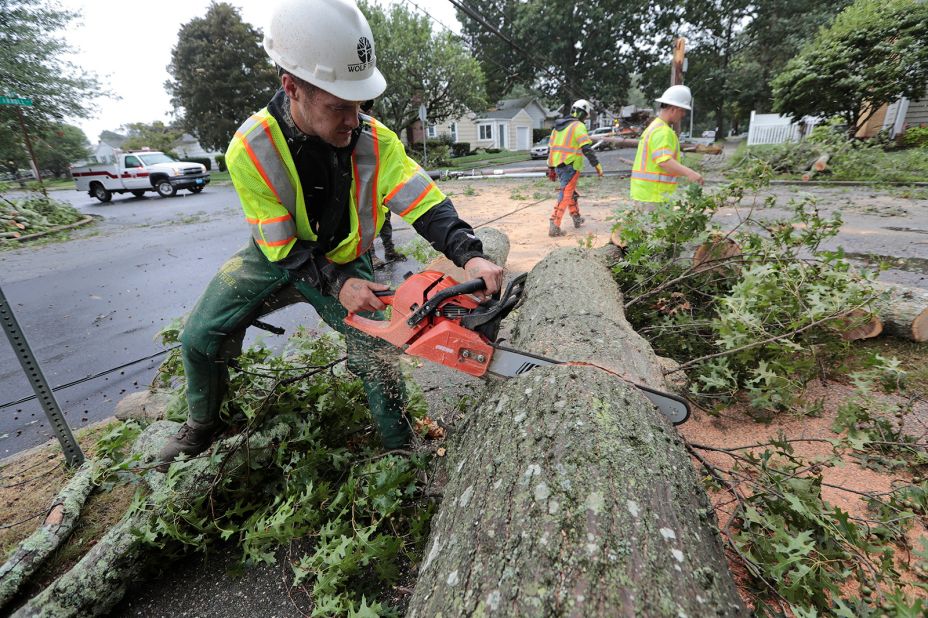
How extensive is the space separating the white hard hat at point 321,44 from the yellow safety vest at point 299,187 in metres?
0.24

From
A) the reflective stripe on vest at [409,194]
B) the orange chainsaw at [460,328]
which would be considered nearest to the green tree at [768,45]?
the reflective stripe on vest at [409,194]

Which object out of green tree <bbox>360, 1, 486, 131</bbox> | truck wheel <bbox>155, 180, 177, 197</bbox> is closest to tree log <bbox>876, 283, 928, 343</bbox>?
truck wheel <bbox>155, 180, 177, 197</bbox>

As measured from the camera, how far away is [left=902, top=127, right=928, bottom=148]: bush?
13492 mm

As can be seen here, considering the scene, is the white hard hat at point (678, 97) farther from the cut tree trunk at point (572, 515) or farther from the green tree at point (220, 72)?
the green tree at point (220, 72)

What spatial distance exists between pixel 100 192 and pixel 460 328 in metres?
21.0

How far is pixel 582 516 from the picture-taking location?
1.11m

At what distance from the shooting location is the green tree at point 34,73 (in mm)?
8578

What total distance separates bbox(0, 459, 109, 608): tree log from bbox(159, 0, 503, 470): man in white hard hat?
0.33m

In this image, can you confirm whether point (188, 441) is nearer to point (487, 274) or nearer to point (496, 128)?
point (487, 274)

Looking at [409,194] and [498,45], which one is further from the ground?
[498,45]

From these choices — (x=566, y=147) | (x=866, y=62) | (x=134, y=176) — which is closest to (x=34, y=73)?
(x=134, y=176)

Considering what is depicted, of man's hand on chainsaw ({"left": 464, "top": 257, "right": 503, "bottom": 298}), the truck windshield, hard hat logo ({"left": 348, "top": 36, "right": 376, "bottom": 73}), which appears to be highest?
the truck windshield

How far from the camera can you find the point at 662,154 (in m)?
4.35

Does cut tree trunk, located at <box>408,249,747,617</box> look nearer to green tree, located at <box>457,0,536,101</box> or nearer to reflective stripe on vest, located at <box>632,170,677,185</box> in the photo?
reflective stripe on vest, located at <box>632,170,677,185</box>
